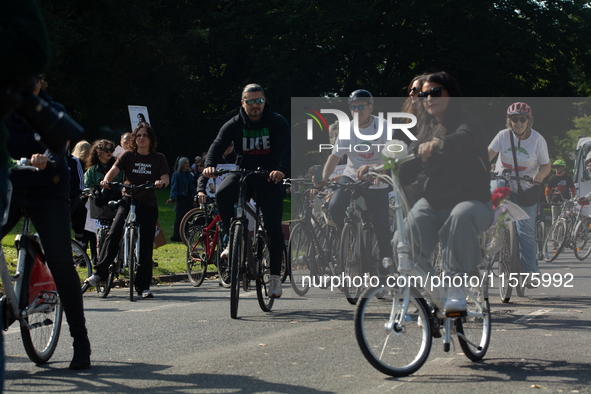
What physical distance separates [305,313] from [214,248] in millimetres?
3016

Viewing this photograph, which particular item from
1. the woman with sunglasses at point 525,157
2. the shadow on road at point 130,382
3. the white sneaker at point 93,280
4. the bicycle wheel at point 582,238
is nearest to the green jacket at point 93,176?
the white sneaker at point 93,280

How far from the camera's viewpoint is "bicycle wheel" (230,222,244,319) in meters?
6.65

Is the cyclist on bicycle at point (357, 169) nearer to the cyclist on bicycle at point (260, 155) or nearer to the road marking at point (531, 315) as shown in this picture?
the cyclist on bicycle at point (260, 155)

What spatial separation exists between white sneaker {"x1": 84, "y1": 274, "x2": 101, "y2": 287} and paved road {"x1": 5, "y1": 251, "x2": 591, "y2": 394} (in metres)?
0.36

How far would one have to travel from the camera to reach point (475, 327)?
490 cm

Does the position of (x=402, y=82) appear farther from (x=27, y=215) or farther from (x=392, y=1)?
(x=27, y=215)

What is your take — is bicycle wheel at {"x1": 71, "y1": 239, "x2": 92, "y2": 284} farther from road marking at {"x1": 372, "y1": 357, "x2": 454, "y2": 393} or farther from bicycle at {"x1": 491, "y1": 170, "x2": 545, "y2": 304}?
bicycle at {"x1": 491, "y1": 170, "x2": 545, "y2": 304}

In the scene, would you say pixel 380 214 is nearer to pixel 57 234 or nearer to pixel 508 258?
pixel 508 258

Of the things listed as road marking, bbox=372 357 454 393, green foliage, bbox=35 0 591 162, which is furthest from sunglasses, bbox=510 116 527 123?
green foliage, bbox=35 0 591 162

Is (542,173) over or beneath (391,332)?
over

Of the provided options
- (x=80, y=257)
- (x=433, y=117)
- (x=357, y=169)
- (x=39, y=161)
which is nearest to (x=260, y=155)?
(x=357, y=169)

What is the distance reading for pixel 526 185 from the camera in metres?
8.20

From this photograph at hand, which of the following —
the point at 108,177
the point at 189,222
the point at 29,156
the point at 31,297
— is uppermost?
the point at 108,177

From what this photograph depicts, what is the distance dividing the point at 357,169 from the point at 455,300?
342 centimetres
